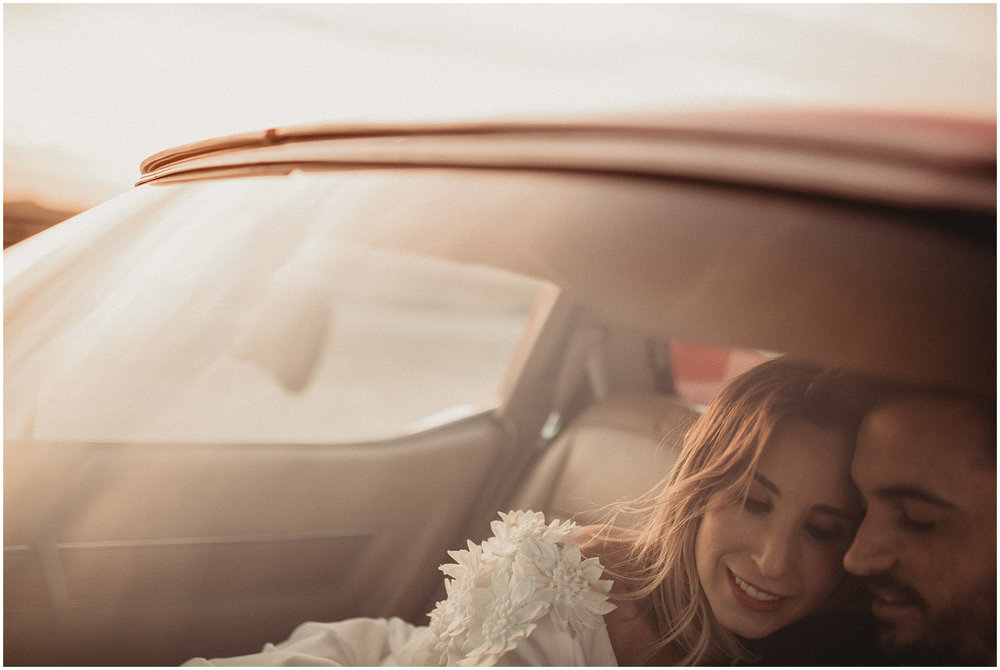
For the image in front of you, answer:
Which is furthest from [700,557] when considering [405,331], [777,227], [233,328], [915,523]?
[233,328]

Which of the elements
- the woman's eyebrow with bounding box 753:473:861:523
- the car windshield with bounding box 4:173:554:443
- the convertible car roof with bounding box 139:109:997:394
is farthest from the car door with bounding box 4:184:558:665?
the woman's eyebrow with bounding box 753:473:861:523

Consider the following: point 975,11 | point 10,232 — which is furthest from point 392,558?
point 975,11

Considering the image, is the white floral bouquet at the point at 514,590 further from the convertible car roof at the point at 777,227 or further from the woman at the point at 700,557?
the convertible car roof at the point at 777,227

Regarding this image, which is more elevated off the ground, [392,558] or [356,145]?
[356,145]

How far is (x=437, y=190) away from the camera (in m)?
0.77

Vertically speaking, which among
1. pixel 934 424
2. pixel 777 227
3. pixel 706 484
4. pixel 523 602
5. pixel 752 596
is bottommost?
pixel 523 602

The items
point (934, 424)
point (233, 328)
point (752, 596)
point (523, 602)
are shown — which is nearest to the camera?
point (934, 424)

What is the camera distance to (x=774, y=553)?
609 millimetres

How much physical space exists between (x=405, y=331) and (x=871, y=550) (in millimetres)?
561

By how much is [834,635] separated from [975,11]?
2.25ft

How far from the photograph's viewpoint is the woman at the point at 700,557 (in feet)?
1.87

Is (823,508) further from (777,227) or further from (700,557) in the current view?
(777,227)

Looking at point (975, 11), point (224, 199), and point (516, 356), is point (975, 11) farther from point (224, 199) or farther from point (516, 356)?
point (224, 199)

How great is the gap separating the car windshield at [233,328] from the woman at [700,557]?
257 millimetres
